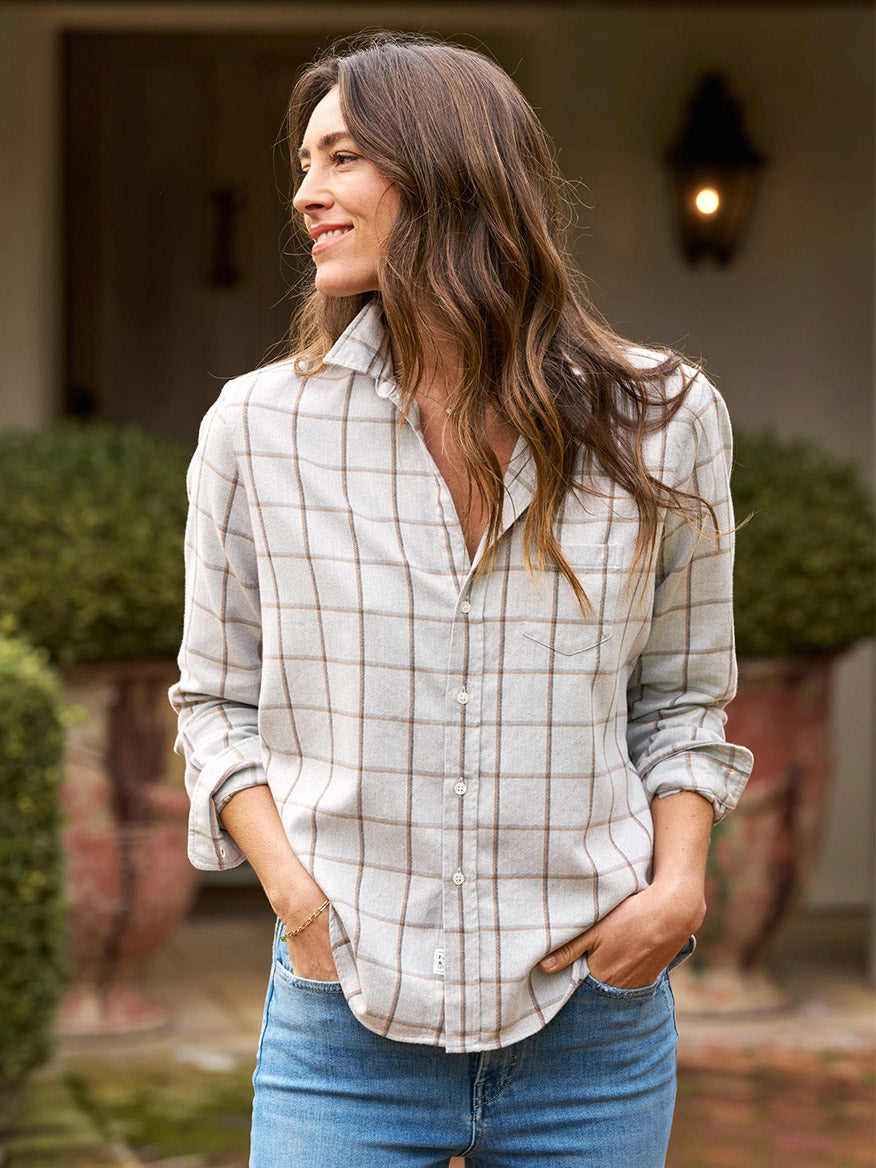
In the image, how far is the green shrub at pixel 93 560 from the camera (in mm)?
4453

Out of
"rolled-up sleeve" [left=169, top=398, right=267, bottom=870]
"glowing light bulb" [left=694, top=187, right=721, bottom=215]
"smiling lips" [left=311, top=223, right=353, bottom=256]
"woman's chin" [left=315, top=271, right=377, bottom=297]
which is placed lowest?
"rolled-up sleeve" [left=169, top=398, right=267, bottom=870]

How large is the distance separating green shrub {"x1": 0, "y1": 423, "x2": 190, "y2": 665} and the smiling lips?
271 centimetres

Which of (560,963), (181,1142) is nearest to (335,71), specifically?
(560,963)

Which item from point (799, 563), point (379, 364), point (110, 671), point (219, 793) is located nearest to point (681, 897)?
point (219, 793)

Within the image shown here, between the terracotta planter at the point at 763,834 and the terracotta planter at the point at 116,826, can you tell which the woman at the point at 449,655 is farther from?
the terracotta planter at the point at 763,834

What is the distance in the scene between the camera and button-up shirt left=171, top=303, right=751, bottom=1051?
1.77 metres

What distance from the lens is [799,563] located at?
4855 mm

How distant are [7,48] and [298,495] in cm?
463

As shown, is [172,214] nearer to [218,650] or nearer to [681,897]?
[218,650]

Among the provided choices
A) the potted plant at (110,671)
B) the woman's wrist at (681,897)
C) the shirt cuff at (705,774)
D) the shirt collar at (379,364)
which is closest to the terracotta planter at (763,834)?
the potted plant at (110,671)

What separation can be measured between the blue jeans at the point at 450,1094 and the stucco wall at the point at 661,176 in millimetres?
4380

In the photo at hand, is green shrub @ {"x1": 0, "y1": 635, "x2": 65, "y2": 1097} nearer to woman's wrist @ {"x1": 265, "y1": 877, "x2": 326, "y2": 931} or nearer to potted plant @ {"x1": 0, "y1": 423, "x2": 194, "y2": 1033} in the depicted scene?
potted plant @ {"x1": 0, "y1": 423, "x2": 194, "y2": 1033}

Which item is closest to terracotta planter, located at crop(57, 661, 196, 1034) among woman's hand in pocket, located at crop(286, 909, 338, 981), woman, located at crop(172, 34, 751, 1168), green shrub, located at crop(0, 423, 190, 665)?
green shrub, located at crop(0, 423, 190, 665)

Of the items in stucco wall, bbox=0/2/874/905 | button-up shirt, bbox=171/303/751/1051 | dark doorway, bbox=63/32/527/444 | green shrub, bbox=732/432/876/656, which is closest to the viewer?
button-up shirt, bbox=171/303/751/1051
